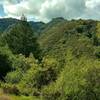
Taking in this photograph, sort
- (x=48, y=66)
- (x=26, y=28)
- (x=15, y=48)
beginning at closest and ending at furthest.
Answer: (x=48, y=66), (x=15, y=48), (x=26, y=28)

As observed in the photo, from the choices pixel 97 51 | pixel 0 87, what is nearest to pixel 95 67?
pixel 0 87

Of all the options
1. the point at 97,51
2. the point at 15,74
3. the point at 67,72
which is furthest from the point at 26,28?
the point at 97,51

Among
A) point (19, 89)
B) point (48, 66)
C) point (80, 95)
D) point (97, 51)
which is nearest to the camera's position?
point (80, 95)

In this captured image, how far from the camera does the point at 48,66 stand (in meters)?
54.5

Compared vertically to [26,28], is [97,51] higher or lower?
lower

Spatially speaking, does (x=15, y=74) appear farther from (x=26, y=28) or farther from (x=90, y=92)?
(x=26, y=28)

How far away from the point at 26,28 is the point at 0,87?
57.7 meters

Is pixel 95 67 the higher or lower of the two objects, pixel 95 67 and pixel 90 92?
the higher

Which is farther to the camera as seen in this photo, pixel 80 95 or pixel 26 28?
pixel 26 28

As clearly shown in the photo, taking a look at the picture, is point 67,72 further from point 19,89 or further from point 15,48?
point 15,48

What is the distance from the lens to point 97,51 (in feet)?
613

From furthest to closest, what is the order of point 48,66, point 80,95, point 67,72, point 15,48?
point 15,48, point 48,66, point 67,72, point 80,95

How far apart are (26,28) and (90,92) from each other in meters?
65.7

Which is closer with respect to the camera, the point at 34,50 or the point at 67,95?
the point at 67,95
